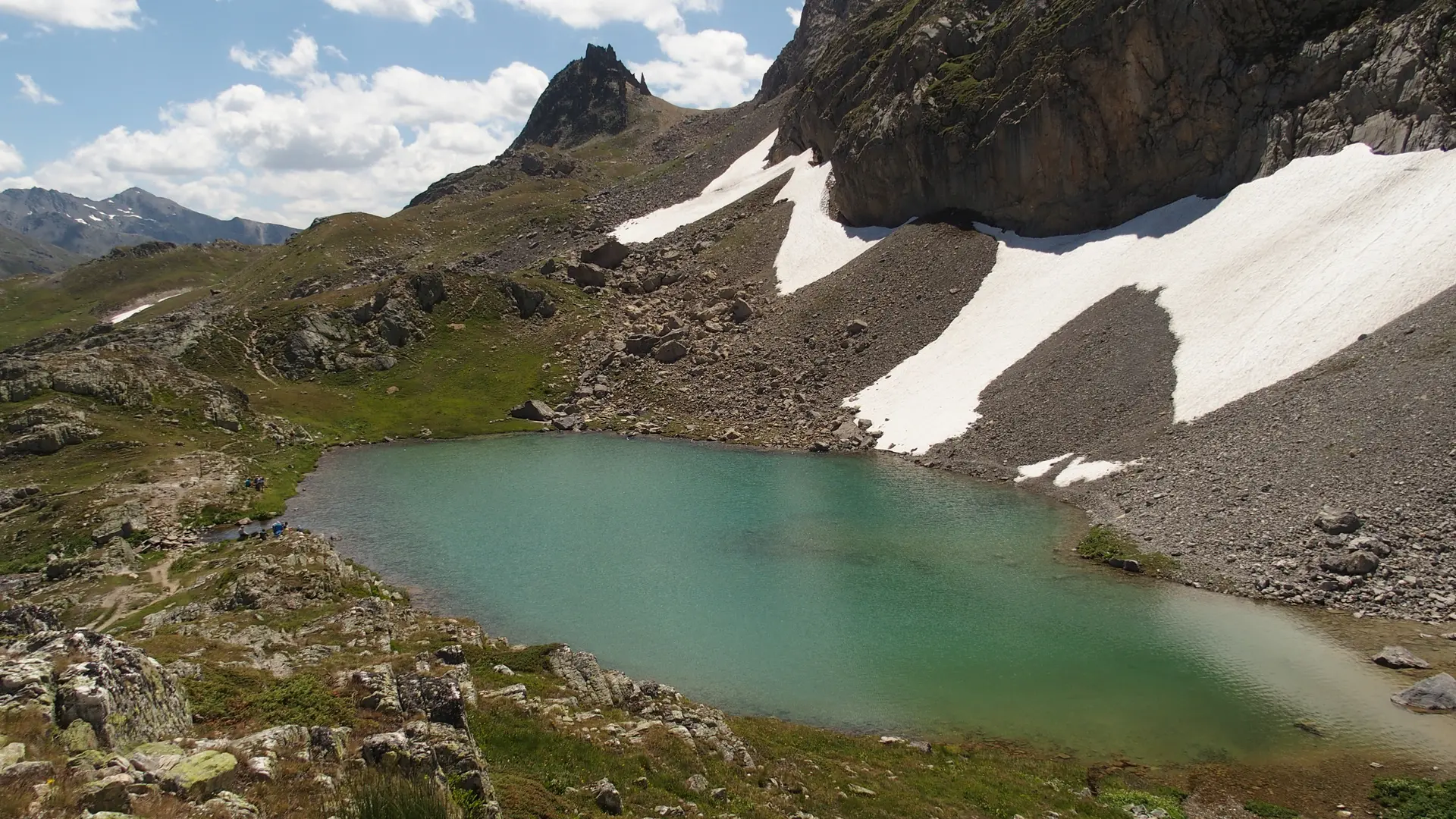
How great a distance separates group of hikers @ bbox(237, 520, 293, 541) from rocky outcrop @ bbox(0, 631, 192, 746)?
31.9m

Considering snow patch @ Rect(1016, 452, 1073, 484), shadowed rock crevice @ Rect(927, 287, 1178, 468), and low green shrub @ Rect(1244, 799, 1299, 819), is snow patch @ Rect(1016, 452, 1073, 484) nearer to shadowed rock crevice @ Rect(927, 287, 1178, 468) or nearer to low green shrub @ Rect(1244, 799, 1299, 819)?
shadowed rock crevice @ Rect(927, 287, 1178, 468)

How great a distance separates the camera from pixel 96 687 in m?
11.3

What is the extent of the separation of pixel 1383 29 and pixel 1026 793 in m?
74.7

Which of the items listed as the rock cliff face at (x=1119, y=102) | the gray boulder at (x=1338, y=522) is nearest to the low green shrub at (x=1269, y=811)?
the gray boulder at (x=1338, y=522)

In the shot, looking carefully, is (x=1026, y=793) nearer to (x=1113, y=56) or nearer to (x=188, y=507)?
(x=188, y=507)

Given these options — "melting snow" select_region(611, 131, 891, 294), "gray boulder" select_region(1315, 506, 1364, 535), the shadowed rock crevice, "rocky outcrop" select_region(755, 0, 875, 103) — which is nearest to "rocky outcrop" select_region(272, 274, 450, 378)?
"melting snow" select_region(611, 131, 891, 294)

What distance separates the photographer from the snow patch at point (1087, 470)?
162 ft

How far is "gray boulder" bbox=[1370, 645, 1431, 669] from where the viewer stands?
89.7 feet

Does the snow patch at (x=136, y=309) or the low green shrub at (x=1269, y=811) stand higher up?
the snow patch at (x=136, y=309)

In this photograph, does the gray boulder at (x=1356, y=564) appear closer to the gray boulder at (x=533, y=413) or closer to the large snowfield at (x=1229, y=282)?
the large snowfield at (x=1229, y=282)

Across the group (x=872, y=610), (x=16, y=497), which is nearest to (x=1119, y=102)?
(x=872, y=610)

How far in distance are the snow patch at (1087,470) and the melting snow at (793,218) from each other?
1887 inches

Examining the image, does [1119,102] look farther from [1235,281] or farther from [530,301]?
[530,301]

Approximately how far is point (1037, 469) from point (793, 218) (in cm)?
6458
